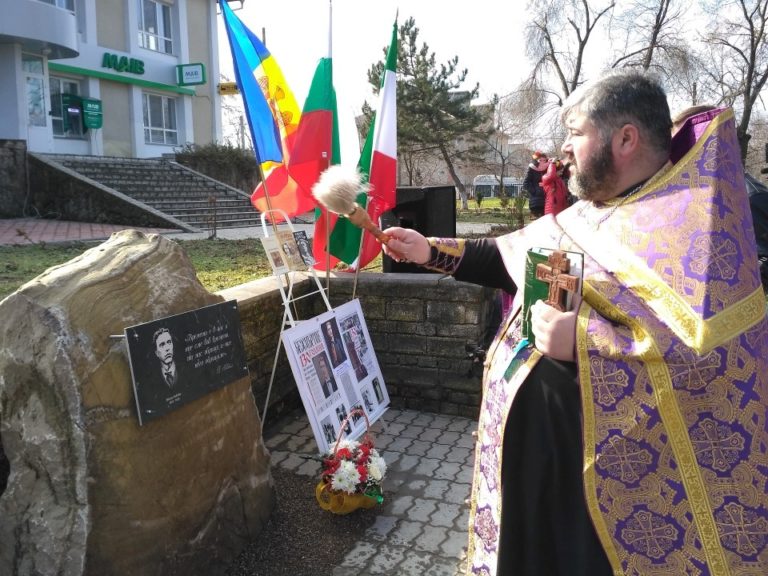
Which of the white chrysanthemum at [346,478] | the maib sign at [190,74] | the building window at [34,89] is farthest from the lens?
the maib sign at [190,74]

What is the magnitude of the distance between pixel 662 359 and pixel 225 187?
64.8ft

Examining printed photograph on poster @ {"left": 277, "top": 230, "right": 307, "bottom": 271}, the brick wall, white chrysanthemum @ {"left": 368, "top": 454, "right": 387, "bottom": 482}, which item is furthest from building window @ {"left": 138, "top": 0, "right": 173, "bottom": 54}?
white chrysanthemum @ {"left": 368, "top": 454, "right": 387, "bottom": 482}

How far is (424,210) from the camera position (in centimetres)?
575

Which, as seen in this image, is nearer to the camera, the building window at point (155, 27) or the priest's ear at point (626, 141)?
the priest's ear at point (626, 141)

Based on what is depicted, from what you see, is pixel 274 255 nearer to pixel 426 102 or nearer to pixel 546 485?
pixel 546 485

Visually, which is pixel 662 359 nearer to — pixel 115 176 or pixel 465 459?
pixel 465 459

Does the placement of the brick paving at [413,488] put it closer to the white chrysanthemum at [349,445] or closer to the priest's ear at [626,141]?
the white chrysanthemum at [349,445]

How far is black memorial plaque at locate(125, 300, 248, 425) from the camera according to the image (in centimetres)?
236

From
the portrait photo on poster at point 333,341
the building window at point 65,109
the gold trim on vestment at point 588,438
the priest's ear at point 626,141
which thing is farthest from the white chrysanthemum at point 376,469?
the building window at point 65,109

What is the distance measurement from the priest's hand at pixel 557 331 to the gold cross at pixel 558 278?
0.02 m

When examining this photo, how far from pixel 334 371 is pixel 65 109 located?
71.4ft

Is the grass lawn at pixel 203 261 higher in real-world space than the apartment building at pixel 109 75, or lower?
lower

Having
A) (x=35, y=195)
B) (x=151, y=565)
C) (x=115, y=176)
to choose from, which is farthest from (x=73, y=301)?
(x=115, y=176)

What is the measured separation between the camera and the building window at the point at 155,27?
24750 millimetres
